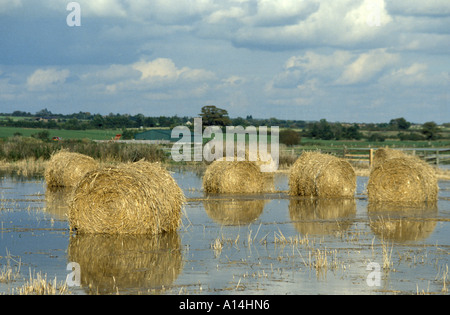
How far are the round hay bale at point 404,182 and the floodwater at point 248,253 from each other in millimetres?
1281

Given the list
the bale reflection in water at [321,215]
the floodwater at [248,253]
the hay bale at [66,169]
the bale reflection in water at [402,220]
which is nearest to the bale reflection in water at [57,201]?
the floodwater at [248,253]

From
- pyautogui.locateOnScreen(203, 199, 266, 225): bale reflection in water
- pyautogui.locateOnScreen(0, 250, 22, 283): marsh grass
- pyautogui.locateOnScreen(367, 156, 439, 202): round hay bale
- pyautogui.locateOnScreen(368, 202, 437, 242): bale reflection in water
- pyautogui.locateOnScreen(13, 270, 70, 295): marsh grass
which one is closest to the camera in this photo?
pyautogui.locateOnScreen(13, 270, 70, 295): marsh grass

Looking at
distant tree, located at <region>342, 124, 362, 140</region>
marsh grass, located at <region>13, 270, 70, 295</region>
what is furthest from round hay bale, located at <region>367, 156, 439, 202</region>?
distant tree, located at <region>342, 124, 362, 140</region>

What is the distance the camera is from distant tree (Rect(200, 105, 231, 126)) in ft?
263

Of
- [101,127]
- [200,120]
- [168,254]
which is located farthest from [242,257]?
[101,127]

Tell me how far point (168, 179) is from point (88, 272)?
4712 mm

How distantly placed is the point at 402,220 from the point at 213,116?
63474 mm

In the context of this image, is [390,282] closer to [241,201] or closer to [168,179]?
[168,179]

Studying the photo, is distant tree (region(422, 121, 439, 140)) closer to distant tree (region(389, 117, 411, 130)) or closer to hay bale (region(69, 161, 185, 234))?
distant tree (region(389, 117, 411, 130))

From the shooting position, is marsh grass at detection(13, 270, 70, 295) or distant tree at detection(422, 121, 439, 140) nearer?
marsh grass at detection(13, 270, 70, 295)

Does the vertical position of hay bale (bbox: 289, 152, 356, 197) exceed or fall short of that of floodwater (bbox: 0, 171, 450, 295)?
it exceeds it

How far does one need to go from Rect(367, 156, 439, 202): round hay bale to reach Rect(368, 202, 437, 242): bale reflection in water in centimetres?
31

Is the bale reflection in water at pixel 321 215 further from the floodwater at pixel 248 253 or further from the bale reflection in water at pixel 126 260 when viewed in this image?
the bale reflection in water at pixel 126 260

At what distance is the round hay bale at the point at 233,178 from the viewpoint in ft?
86.0
